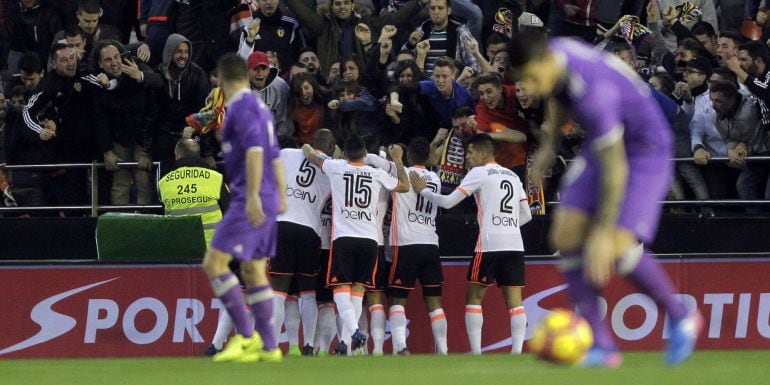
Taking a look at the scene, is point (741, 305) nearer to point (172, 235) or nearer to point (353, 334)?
point (353, 334)

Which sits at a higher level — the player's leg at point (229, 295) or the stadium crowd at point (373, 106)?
the stadium crowd at point (373, 106)

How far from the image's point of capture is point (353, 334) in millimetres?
14352

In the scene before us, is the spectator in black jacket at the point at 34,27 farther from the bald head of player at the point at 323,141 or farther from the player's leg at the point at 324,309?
the player's leg at the point at 324,309

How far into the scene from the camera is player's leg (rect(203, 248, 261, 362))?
34.8ft

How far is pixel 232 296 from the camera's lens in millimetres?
10719

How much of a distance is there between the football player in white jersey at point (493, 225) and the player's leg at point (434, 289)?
13.7 inches

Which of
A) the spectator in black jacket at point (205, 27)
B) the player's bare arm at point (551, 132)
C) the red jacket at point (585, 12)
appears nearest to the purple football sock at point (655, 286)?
the player's bare arm at point (551, 132)

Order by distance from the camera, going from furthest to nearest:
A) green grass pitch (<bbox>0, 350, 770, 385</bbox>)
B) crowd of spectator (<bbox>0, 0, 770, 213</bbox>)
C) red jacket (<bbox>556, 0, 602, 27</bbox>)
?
red jacket (<bbox>556, 0, 602, 27</bbox>)
crowd of spectator (<bbox>0, 0, 770, 213</bbox>)
green grass pitch (<bbox>0, 350, 770, 385</bbox>)

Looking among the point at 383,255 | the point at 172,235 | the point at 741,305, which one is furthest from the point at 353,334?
the point at 741,305

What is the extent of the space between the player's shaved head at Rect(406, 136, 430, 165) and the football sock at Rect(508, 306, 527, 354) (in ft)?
6.10

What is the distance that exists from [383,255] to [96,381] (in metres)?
6.69

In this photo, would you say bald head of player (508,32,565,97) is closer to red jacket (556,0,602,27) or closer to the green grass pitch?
the green grass pitch

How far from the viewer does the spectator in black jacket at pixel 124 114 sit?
55.3 ft

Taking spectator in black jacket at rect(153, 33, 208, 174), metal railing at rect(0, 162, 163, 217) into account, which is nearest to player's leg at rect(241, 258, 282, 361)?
spectator in black jacket at rect(153, 33, 208, 174)
